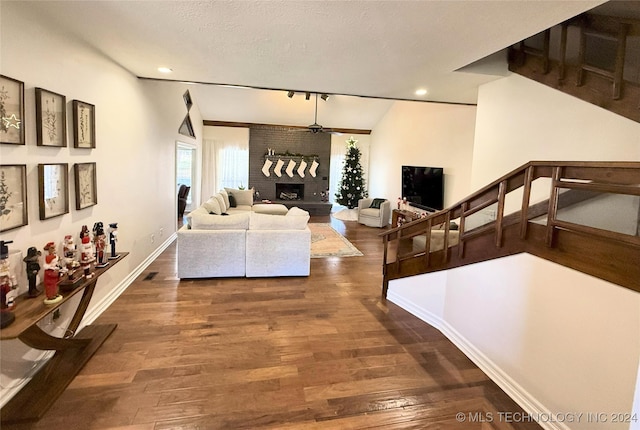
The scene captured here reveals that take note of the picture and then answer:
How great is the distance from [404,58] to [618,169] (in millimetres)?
1846

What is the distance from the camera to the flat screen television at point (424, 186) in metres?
6.62

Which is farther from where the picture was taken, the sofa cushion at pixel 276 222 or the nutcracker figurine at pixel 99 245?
the sofa cushion at pixel 276 222

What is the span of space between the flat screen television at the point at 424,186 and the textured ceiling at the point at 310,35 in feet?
10.4

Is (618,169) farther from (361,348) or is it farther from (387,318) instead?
(387,318)

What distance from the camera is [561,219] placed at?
1981mm

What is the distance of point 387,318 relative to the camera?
356cm

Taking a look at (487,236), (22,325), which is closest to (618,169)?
(487,236)

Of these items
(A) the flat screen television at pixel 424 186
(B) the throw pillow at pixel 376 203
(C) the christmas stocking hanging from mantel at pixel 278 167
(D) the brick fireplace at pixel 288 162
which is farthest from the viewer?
(C) the christmas stocking hanging from mantel at pixel 278 167

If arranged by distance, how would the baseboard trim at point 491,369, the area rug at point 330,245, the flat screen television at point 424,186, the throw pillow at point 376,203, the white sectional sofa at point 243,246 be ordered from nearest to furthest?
1. the baseboard trim at point 491,369
2. the white sectional sofa at point 243,246
3. the area rug at point 330,245
4. the flat screen television at point 424,186
5. the throw pillow at point 376,203

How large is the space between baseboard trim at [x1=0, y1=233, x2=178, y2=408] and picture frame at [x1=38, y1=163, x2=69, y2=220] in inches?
42.3

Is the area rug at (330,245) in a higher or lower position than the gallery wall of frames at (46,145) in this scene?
lower

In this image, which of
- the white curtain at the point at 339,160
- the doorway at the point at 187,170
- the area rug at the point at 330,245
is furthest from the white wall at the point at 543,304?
the doorway at the point at 187,170

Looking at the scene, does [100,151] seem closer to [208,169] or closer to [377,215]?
[377,215]

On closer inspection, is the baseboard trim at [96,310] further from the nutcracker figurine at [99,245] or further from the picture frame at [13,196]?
the picture frame at [13,196]
